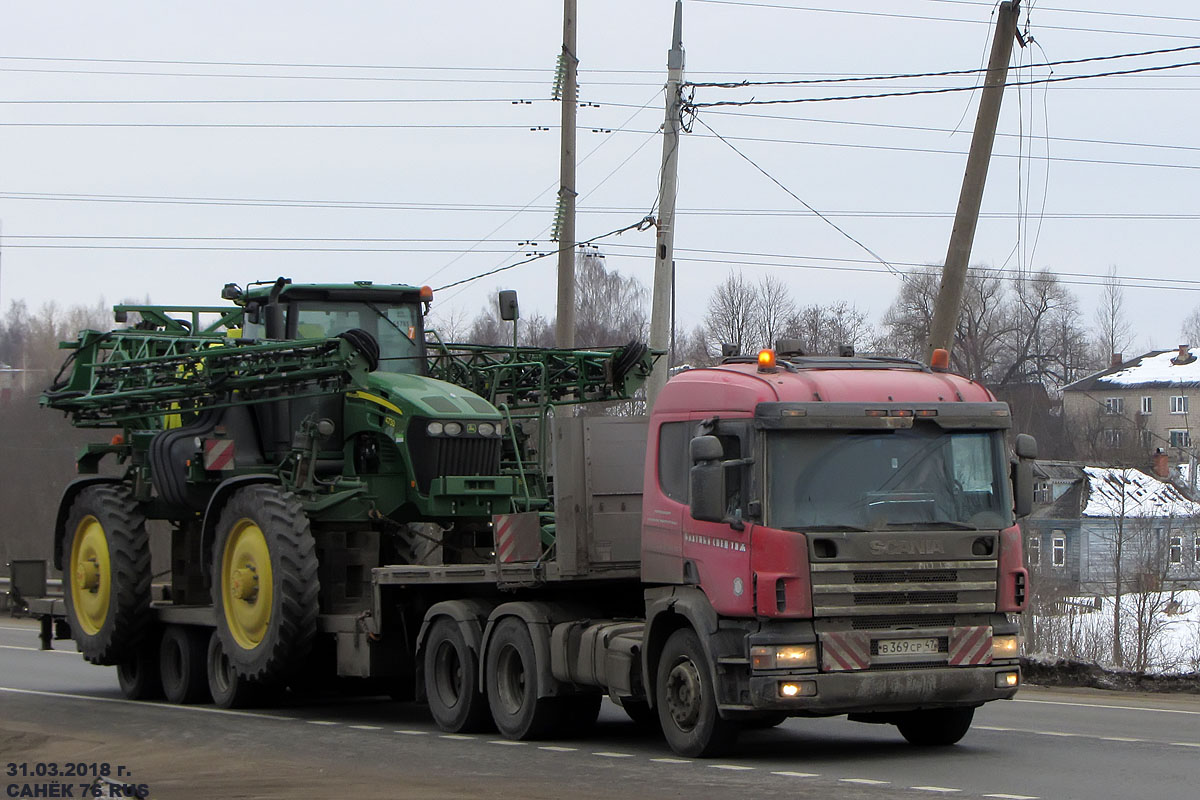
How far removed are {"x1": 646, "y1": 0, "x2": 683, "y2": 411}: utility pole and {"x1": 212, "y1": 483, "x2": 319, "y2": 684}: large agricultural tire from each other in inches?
245

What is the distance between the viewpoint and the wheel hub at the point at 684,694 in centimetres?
1167

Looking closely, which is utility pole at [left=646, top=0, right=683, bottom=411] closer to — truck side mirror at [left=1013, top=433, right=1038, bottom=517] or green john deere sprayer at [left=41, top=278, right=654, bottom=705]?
green john deere sprayer at [left=41, top=278, right=654, bottom=705]

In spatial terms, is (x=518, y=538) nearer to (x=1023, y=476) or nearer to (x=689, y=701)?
(x=689, y=701)

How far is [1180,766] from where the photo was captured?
11.1m

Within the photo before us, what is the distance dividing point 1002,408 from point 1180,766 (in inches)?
105

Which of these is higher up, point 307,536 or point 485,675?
point 307,536

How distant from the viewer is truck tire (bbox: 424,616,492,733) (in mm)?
13984

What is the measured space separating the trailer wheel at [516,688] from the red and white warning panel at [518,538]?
52 centimetres

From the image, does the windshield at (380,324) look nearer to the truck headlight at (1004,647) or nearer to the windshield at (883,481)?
the windshield at (883,481)

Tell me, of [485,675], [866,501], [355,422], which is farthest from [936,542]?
[355,422]

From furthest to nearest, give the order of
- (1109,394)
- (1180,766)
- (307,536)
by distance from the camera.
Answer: (1109,394) < (307,536) < (1180,766)

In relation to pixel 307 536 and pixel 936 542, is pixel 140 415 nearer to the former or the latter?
pixel 307 536

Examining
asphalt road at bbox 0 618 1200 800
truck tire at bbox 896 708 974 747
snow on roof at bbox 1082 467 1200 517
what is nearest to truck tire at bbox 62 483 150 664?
asphalt road at bbox 0 618 1200 800

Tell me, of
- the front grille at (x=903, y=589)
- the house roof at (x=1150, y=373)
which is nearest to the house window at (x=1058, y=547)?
the house roof at (x=1150, y=373)
